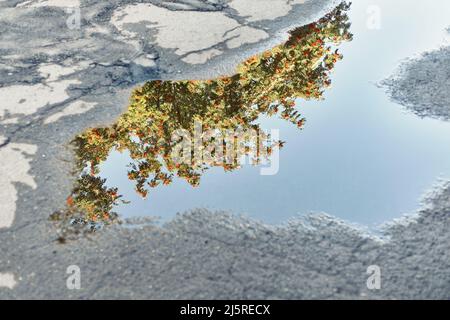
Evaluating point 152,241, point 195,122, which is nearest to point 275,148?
point 195,122

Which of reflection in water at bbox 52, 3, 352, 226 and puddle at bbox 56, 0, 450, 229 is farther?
reflection in water at bbox 52, 3, 352, 226

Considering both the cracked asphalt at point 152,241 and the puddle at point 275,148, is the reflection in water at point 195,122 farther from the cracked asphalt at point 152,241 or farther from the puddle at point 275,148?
the cracked asphalt at point 152,241

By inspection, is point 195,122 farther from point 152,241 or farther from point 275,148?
point 152,241

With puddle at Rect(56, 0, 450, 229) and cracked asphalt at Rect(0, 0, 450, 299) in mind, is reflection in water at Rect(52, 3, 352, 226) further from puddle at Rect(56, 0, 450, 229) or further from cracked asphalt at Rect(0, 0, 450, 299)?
cracked asphalt at Rect(0, 0, 450, 299)

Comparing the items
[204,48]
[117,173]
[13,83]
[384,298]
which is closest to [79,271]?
[117,173]

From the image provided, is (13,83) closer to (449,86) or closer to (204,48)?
(204,48)

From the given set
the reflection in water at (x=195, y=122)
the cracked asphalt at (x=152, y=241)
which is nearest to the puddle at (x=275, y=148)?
the reflection in water at (x=195, y=122)

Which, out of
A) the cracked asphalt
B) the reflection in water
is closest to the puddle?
the reflection in water
